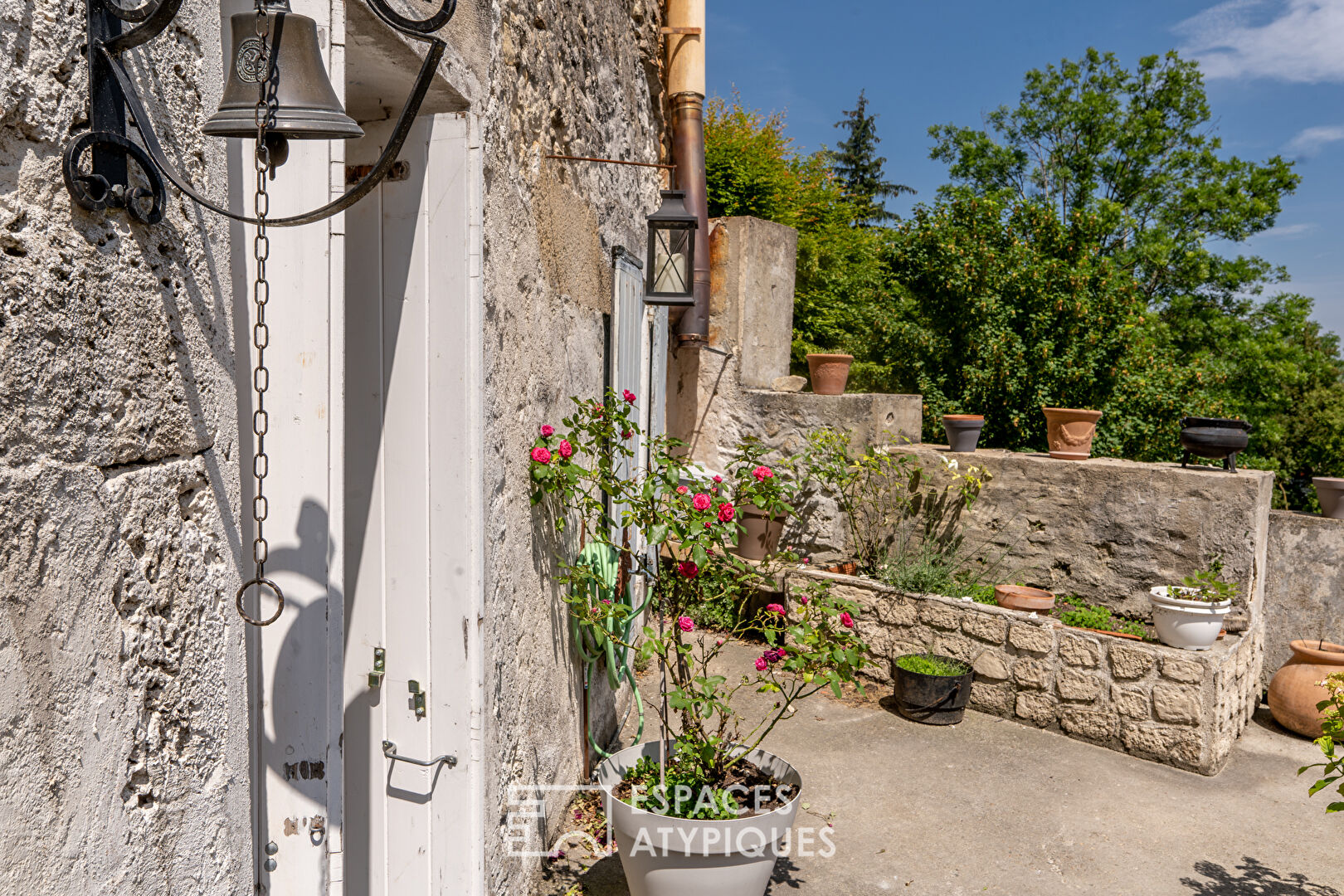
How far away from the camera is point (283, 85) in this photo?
1.14 m

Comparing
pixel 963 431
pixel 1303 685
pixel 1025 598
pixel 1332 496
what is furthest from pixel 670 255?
pixel 1332 496

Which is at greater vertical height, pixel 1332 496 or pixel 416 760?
pixel 1332 496

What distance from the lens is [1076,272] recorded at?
32.3 feet

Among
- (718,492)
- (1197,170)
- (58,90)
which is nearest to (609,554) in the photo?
(718,492)

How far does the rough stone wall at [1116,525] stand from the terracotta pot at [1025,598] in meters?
0.31

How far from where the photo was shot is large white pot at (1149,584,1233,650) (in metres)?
4.44

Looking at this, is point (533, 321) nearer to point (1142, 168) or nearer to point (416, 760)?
point (416, 760)

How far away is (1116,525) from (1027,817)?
2.14 metres

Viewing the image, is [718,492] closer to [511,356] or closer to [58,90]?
[511,356]

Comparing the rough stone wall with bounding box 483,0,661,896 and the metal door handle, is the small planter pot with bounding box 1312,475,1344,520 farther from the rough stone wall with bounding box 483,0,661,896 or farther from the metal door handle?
the metal door handle

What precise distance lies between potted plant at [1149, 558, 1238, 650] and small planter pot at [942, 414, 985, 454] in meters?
1.53

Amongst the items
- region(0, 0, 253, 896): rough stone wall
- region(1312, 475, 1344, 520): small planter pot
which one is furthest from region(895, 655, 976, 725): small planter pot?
region(0, 0, 253, 896): rough stone wall

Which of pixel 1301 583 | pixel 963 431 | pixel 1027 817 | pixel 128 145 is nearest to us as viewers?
pixel 128 145

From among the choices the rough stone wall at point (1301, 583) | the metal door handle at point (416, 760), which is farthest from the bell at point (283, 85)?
the rough stone wall at point (1301, 583)
